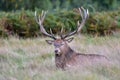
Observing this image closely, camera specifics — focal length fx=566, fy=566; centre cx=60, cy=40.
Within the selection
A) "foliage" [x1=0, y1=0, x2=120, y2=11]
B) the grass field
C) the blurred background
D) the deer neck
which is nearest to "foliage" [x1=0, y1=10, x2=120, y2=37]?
the blurred background

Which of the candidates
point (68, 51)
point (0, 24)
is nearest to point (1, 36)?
point (0, 24)

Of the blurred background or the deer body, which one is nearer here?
the deer body

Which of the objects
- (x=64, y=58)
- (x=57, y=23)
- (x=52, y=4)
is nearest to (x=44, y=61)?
(x=64, y=58)

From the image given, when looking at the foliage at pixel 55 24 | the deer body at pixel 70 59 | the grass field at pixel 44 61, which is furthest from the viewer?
the foliage at pixel 55 24

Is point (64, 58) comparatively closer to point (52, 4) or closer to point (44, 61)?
point (44, 61)

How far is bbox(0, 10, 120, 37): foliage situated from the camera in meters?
18.5

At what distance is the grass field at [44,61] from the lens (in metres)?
9.66

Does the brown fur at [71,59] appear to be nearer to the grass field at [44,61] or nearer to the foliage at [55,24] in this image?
the grass field at [44,61]

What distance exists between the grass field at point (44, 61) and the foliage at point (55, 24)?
1.92m

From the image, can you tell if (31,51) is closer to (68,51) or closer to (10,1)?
(68,51)

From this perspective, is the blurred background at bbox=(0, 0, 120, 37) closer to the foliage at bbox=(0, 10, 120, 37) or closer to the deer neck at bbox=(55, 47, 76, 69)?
the foliage at bbox=(0, 10, 120, 37)

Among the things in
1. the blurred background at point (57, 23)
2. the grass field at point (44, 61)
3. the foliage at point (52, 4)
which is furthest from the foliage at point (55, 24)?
the foliage at point (52, 4)

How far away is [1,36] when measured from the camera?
700 inches

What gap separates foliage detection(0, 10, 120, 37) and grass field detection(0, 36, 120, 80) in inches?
75.7
